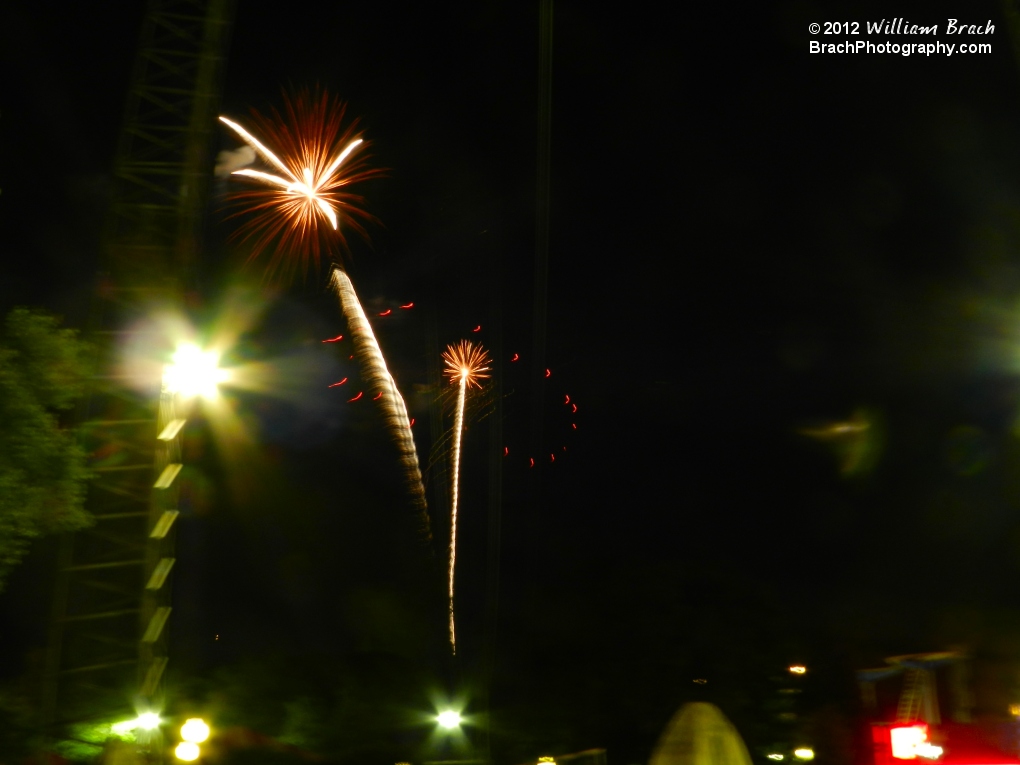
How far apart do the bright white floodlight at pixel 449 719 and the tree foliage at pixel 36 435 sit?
16339 mm

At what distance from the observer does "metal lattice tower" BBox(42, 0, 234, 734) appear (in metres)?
11.6

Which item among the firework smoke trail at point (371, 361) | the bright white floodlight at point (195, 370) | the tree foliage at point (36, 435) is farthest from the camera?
the firework smoke trail at point (371, 361)

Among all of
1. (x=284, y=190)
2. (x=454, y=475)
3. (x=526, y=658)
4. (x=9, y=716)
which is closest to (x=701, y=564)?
(x=526, y=658)

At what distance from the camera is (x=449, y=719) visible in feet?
83.7

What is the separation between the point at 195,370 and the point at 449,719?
17.6 m

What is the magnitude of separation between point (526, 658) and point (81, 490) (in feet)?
82.9

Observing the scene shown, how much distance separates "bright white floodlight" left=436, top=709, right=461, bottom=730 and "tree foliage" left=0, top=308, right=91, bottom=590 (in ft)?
53.6

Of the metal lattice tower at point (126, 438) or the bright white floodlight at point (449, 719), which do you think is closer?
the metal lattice tower at point (126, 438)

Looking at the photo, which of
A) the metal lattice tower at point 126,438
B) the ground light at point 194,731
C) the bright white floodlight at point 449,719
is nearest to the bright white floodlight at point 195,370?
the metal lattice tower at point 126,438

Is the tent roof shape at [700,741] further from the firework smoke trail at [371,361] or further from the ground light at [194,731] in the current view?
the firework smoke trail at [371,361]

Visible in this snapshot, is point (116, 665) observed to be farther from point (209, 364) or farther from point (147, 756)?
point (209, 364)

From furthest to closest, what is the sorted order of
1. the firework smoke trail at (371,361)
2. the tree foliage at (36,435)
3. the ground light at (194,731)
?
the firework smoke trail at (371,361) < the tree foliage at (36,435) < the ground light at (194,731)

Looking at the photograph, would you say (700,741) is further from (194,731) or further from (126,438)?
(126,438)

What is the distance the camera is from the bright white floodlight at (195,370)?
396 inches
